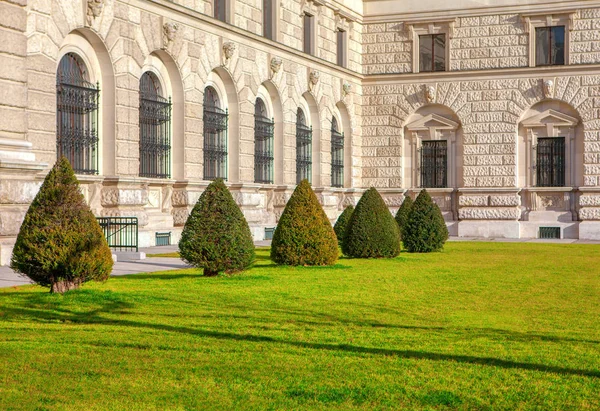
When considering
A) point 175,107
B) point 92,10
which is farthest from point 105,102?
point 175,107

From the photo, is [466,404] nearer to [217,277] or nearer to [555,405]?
[555,405]

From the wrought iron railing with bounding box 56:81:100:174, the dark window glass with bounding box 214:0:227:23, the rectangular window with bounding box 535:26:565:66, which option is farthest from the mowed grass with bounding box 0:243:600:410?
the rectangular window with bounding box 535:26:565:66

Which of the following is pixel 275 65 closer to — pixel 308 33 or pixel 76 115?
pixel 308 33

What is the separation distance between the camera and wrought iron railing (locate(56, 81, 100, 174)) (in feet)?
70.7

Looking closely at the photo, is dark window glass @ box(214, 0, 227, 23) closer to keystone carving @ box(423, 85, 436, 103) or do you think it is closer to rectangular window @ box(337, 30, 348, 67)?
rectangular window @ box(337, 30, 348, 67)

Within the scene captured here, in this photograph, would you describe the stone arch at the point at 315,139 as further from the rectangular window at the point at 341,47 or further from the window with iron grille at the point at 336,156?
the rectangular window at the point at 341,47

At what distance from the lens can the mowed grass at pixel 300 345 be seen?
Result: 716 cm

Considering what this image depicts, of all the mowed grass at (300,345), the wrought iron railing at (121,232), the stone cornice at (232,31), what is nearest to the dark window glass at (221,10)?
the stone cornice at (232,31)

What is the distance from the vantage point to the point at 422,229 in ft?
80.9

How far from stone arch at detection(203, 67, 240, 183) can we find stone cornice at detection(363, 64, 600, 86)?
983 centimetres

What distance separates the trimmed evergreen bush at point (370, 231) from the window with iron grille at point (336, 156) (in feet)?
47.5

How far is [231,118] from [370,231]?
9051 mm

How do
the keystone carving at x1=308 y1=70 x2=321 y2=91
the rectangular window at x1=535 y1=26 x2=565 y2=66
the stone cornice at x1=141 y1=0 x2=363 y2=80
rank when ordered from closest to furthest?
the stone cornice at x1=141 y1=0 x2=363 y2=80
the keystone carving at x1=308 y1=70 x2=321 y2=91
the rectangular window at x1=535 y1=26 x2=565 y2=66

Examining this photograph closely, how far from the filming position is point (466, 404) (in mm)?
6926
